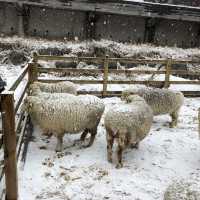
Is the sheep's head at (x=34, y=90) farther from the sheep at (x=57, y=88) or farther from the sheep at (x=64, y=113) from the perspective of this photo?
the sheep at (x=57, y=88)

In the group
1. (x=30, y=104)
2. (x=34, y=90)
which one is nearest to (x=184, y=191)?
(x=30, y=104)

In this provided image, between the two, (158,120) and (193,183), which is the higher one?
(193,183)

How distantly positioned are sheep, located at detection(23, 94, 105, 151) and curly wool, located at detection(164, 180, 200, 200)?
2.52m

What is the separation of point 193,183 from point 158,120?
451 cm

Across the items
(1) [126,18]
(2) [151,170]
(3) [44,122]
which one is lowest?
(2) [151,170]

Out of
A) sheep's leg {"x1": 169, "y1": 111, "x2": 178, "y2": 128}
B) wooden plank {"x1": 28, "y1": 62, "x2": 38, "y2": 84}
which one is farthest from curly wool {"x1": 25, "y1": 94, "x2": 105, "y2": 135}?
sheep's leg {"x1": 169, "y1": 111, "x2": 178, "y2": 128}

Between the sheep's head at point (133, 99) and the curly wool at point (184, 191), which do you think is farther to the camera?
the sheep's head at point (133, 99)

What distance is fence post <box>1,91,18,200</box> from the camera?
3719 millimetres

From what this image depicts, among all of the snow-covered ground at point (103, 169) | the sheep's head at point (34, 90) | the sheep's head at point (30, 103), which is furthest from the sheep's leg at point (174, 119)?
the sheep's head at point (30, 103)

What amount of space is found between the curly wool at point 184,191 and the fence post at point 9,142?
172 cm

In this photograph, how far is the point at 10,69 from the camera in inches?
500

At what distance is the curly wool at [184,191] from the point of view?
349 centimetres

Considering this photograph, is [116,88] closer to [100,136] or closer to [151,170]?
[100,136]

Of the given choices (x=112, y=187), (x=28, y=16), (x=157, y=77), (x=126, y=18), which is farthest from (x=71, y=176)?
(x=126, y=18)
